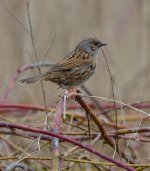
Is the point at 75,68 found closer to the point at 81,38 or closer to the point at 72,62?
the point at 72,62

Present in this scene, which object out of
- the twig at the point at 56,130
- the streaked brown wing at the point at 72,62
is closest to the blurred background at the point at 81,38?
the streaked brown wing at the point at 72,62

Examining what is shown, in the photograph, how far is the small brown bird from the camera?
379 centimetres

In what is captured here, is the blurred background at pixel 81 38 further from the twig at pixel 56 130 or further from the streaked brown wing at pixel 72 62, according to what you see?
the twig at pixel 56 130

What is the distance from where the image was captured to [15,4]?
18.6 feet

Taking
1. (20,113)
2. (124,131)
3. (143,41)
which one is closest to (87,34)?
(143,41)

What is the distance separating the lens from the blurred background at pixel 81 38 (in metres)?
5.35

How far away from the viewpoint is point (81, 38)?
5.71m

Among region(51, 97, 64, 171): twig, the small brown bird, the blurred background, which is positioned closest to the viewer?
region(51, 97, 64, 171): twig

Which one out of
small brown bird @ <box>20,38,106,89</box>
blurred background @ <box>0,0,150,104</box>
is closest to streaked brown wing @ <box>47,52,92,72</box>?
small brown bird @ <box>20,38,106,89</box>

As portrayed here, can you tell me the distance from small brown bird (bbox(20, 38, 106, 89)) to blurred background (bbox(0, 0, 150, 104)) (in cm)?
98

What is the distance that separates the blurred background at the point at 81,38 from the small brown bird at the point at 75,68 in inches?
38.6

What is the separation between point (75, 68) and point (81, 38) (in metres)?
1.78

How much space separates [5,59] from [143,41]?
148 cm

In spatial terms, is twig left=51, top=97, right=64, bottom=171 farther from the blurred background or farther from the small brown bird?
the blurred background
